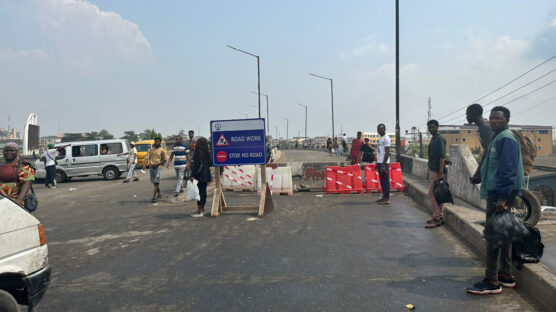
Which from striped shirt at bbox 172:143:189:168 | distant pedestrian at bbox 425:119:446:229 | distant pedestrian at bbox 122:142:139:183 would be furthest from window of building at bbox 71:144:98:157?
distant pedestrian at bbox 425:119:446:229

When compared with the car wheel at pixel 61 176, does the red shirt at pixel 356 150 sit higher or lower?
higher

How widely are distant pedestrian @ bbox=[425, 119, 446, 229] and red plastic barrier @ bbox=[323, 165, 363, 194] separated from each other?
4795 mm

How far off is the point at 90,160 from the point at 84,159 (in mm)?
281

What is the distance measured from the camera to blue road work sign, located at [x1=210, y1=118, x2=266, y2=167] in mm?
9406

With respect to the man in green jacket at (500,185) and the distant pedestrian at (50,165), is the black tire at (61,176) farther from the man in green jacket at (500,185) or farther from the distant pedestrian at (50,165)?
the man in green jacket at (500,185)

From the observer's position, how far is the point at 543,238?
18.9ft

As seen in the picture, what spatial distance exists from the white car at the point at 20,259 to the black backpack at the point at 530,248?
4.66 meters

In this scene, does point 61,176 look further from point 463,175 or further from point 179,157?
point 463,175

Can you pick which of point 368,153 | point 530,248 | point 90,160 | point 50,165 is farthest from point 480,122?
point 90,160

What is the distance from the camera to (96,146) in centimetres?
1912

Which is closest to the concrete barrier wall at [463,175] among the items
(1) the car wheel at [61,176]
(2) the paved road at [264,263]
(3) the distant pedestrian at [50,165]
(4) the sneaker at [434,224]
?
(4) the sneaker at [434,224]

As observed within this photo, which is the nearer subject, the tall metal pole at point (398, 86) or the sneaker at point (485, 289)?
the sneaker at point (485, 289)

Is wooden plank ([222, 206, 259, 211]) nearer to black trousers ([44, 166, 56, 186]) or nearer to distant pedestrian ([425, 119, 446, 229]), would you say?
distant pedestrian ([425, 119, 446, 229])

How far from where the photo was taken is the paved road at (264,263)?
4.05 m
